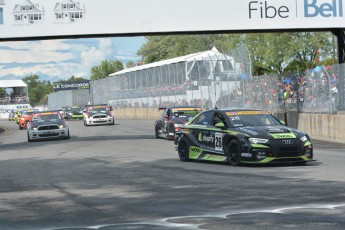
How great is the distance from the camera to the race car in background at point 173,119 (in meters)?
28.1

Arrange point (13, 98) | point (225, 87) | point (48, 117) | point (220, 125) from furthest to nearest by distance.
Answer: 1. point (13, 98)
2. point (225, 87)
3. point (48, 117)
4. point (220, 125)

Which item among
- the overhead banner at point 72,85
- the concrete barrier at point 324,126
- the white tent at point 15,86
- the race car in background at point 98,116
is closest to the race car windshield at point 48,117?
the concrete barrier at point 324,126

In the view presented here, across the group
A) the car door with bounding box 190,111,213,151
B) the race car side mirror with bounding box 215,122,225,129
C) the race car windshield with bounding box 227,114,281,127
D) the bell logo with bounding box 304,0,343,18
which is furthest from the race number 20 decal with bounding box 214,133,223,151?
the bell logo with bounding box 304,0,343,18

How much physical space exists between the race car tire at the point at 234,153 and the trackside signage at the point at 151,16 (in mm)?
11769

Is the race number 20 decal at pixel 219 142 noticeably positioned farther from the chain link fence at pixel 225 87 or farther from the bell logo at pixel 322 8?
the bell logo at pixel 322 8

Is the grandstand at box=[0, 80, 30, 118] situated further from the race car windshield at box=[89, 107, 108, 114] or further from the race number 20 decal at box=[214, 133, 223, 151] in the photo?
the race number 20 decal at box=[214, 133, 223, 151]

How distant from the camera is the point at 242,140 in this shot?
15453 millimetres

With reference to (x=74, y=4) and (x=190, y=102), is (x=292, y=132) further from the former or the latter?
(x=190, y=102)

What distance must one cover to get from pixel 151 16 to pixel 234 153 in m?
12.4

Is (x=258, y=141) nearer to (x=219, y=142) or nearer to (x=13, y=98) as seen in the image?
(x=219, y=142)

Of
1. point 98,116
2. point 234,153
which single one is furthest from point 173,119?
point 98,116

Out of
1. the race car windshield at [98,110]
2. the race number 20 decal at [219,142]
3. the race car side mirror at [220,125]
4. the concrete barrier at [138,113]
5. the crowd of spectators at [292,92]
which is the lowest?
the concrete barrier at [138,113]

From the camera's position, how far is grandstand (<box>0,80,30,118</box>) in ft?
402

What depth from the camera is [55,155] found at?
2236 cm
